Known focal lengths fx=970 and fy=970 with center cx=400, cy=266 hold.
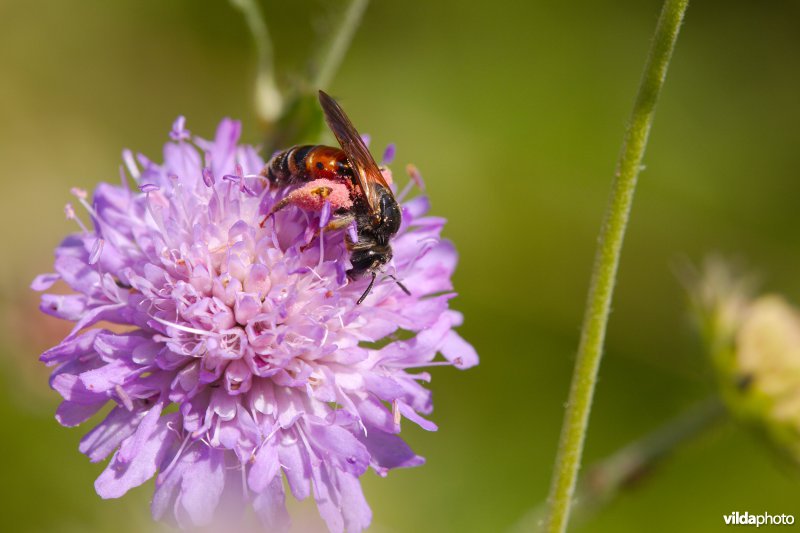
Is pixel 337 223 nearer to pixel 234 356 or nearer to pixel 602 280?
pixel 234 356

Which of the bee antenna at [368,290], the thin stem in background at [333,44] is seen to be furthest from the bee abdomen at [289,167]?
the thin stem in background at [333,44]

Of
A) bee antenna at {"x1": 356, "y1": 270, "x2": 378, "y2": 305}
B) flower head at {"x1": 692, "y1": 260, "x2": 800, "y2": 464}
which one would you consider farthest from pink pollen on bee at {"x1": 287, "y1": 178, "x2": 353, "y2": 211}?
flower head at {"x1": 692, "y1": 260, "x2": 800, "y2": 464}

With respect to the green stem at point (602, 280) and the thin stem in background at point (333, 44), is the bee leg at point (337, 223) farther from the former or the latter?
the thin stem in background at point (333, 44)

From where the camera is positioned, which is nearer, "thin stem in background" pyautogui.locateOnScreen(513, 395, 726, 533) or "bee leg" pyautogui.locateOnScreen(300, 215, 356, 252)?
"bee leg" pyautogui.locateOnScreen(300, 215, 356, 252)

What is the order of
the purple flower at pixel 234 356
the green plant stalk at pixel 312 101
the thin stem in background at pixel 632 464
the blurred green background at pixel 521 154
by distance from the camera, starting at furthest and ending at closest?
1. the blurred green background at pixel 521 154
2. the thin stem in background at pixel 632 464
3. the green plant stalk at pixel 312 101
4. the purple flower at pixel 234 356

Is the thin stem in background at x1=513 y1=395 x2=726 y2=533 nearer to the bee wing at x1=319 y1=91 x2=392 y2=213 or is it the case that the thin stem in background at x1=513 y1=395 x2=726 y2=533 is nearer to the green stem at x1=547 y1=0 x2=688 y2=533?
the green stem at x1=547 y1=0 x2=688 y2=533

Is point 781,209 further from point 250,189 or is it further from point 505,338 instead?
point 250,189

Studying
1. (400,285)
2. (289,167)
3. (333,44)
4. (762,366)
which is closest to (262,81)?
(333,44)

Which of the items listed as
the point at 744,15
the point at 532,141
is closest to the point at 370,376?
the point at 532,141
